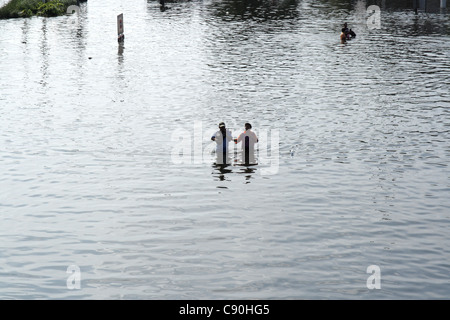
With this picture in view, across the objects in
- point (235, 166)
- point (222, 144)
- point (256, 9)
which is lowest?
point (235, 166)

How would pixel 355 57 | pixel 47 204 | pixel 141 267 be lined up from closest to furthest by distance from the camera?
pixel 141 267 < pixel 47 204 < pixel 355 57

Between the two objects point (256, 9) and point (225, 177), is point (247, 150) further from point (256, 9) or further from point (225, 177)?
point (256, 9)

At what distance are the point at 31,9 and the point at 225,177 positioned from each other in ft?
224

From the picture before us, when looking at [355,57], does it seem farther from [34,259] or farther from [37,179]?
[34,259]

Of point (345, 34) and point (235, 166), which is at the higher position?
point (345, 34)

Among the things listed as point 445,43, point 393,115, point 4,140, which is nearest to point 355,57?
point 445,43

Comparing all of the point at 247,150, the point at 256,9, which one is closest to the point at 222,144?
the point at 247,150

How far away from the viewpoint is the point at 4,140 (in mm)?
33344

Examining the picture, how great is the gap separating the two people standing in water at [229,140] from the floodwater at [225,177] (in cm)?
53

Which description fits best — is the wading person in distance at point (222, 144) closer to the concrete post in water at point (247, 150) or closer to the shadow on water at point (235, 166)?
the shadow on water at point (235, 166)

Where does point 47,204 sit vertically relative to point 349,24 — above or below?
below

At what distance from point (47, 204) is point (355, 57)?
36818 mm

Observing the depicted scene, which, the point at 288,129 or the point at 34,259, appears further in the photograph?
the point at 288,129

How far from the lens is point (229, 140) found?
2941 cm
